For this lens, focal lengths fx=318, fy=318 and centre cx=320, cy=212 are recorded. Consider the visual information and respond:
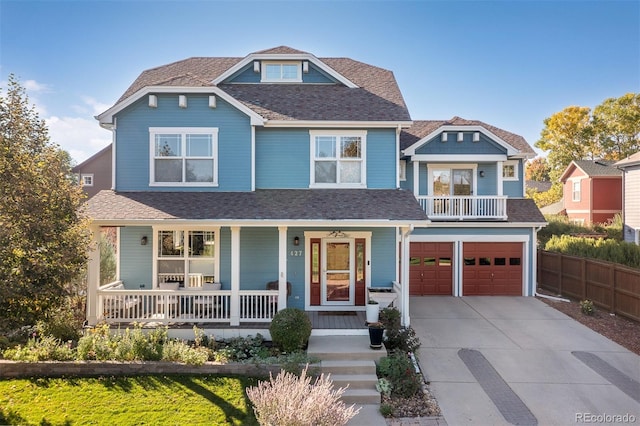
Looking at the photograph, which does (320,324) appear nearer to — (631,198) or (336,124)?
(336,124)

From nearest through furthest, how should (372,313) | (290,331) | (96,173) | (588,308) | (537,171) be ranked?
(290,331)
(372,313)
(588,308)
(96,173)
(537,171)

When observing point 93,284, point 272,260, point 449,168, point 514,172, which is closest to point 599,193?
point 514,172

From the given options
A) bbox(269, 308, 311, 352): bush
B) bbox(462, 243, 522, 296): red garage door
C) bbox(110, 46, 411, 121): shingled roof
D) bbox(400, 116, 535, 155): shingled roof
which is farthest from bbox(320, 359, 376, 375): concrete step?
bbox(400, 116, 535, 155): shingled roof

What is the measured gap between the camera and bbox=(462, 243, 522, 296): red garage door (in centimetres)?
1424

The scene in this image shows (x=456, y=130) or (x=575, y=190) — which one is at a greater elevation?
(x=456, y=130)

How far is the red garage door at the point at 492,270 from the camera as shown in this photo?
46.7ft

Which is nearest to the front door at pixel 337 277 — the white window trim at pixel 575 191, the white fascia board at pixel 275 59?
the white fascia board at pixel 275 59

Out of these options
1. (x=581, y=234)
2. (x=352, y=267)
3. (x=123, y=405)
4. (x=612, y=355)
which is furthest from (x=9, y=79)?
(x=581, y=234)

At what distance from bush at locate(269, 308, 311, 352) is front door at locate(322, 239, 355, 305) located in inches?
116

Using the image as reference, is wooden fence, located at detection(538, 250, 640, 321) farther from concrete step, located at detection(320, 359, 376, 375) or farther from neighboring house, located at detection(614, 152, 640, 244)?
concrete step, located at detection(320, 359, 376, 375)

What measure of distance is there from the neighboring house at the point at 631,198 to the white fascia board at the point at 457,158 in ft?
32.4

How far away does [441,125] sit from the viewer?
14.5 meters

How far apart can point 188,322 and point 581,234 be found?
853 inches

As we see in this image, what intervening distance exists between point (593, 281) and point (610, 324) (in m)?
2.33
